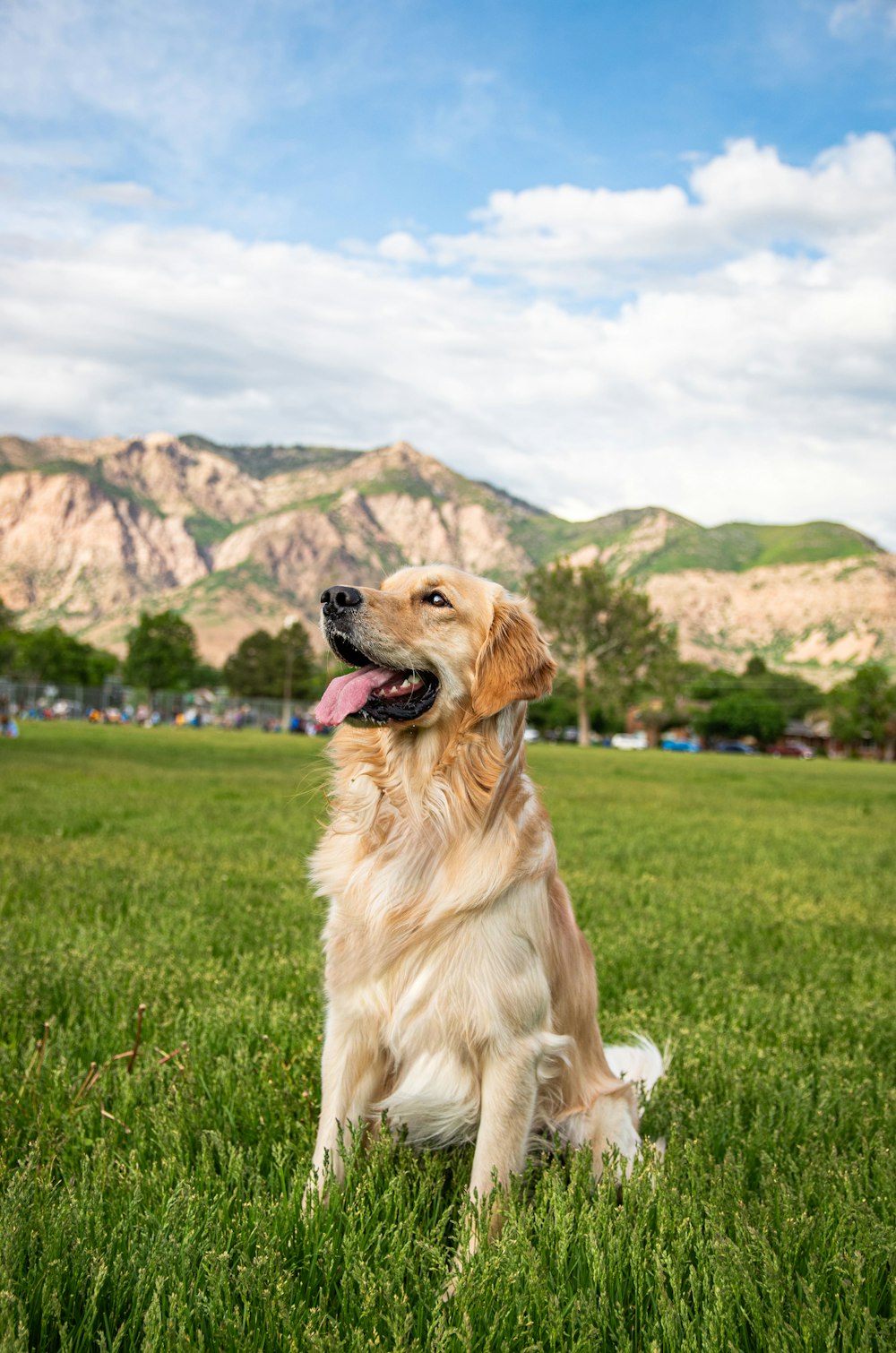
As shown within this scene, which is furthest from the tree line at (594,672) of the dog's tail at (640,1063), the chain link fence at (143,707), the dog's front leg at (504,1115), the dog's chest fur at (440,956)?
the dog's front leg at (504,1115)

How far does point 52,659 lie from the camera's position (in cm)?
10950

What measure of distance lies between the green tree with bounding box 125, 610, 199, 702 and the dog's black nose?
103256 millimetres

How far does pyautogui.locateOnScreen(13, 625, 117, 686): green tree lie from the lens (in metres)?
108

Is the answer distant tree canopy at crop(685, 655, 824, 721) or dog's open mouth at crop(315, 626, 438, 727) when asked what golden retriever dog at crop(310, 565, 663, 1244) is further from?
distant tree canopy at crop(685, 655, 824, 721)

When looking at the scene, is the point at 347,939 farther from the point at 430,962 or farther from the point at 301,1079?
the point at 301,1079

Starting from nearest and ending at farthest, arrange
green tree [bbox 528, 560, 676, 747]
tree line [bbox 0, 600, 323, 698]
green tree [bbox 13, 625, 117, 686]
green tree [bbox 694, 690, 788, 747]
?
1. green tree [bbox 528, 560, 676, 747]
2. tree line [bbox 0, 600, 323, 698]
3. green tree [bbox 13, 625, 117, 686]
4. green tree [bbox 694, 690, 788, 747]

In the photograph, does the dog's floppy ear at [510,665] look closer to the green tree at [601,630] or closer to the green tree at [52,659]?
the green tree at [601,630]

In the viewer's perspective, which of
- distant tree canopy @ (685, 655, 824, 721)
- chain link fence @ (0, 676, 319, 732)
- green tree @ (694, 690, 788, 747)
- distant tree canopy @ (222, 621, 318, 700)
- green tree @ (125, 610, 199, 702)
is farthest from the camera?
distant tree canopy @ (685, 655, 824, 721)

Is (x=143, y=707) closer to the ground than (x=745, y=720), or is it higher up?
higher up

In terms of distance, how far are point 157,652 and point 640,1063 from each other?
104 meters

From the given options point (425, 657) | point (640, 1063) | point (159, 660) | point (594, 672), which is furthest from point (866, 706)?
point (425, 657)

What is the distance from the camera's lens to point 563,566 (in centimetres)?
7625

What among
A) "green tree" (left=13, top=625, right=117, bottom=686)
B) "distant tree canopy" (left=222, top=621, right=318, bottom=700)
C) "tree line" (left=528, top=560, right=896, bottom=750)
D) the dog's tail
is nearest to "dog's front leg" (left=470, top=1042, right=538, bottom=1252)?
the dog's tail

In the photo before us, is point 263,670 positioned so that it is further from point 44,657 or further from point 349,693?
point 349,693
